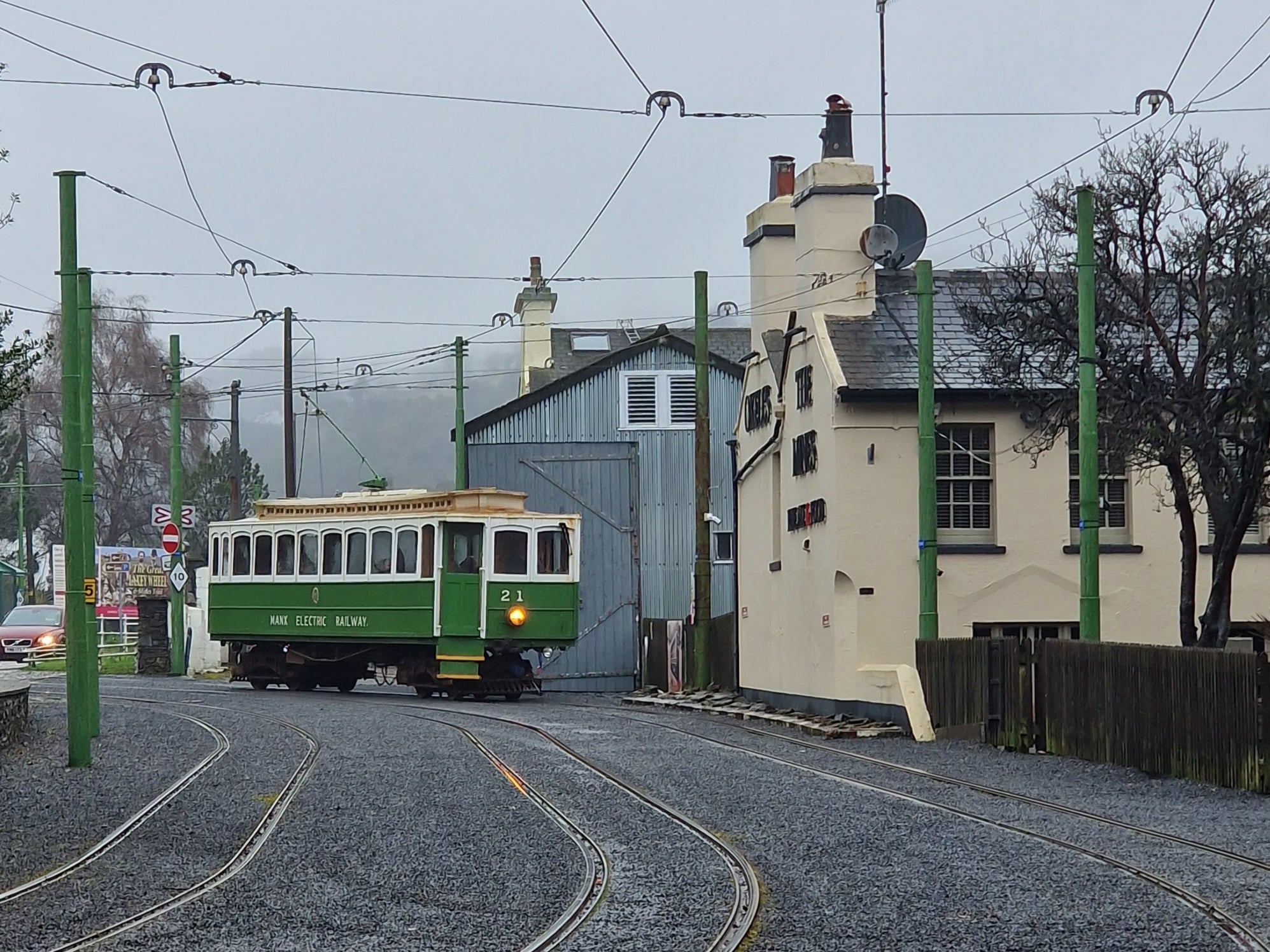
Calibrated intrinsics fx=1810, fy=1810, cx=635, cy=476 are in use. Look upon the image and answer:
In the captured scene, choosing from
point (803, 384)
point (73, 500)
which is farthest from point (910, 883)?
point (803, 384)

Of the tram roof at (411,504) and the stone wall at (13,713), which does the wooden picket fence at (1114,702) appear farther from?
the tram roof at (411,504)

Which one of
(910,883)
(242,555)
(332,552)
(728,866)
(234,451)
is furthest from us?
(234,451)

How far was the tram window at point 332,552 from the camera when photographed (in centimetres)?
2980

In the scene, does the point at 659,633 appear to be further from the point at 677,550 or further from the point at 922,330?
the point at 922,330

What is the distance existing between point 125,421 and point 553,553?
44.3 m

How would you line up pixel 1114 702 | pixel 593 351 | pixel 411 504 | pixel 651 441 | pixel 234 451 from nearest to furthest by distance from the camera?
pixel 1114 702 < pixel 411 504 < pixel 651 441 < pixel 593 351 < pixel 234 451

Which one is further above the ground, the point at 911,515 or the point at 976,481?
the point at 976,481

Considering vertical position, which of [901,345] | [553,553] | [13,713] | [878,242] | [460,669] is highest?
[878,242]

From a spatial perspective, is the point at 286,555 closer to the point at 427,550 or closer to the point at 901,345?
the point at 427,550

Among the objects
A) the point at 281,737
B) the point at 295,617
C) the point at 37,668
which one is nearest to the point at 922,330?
the point at 281,737

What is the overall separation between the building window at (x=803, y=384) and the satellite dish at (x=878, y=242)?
5.38 feet

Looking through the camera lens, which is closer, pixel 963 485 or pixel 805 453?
pixel 963 485

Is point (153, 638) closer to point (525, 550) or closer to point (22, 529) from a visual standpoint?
point (525, 550)

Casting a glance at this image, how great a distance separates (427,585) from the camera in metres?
28.0
